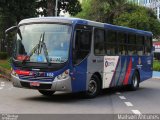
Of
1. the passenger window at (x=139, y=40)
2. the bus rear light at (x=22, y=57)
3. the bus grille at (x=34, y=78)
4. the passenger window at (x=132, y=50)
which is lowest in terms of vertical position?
the bus grille at (x=34, y=78)

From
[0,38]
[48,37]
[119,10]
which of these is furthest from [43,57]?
[119,10]

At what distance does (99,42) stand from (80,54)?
5.53ft

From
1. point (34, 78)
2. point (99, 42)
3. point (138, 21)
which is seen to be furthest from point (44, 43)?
point (138, 21)

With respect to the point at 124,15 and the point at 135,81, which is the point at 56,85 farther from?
the point at 124,15

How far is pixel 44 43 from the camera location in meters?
14.9

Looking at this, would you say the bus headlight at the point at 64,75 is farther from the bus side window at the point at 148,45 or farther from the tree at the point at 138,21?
the tree at the point at 138,21

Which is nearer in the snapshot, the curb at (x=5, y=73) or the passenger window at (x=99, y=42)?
the passenger window at (x=99, y=42)

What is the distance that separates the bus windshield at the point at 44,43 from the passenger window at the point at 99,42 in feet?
6.10

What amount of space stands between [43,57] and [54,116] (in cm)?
373

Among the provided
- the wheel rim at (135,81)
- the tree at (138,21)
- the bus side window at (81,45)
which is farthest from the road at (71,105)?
the tree at (138,21)

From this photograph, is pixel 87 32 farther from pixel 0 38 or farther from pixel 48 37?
pixel 0 38

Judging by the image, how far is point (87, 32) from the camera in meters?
15.8

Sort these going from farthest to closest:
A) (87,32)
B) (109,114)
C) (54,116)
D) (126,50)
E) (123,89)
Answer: (123,89)
(126,50)
(87,32)
(109,114)
(54,116)

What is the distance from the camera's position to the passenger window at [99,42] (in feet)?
54.1
